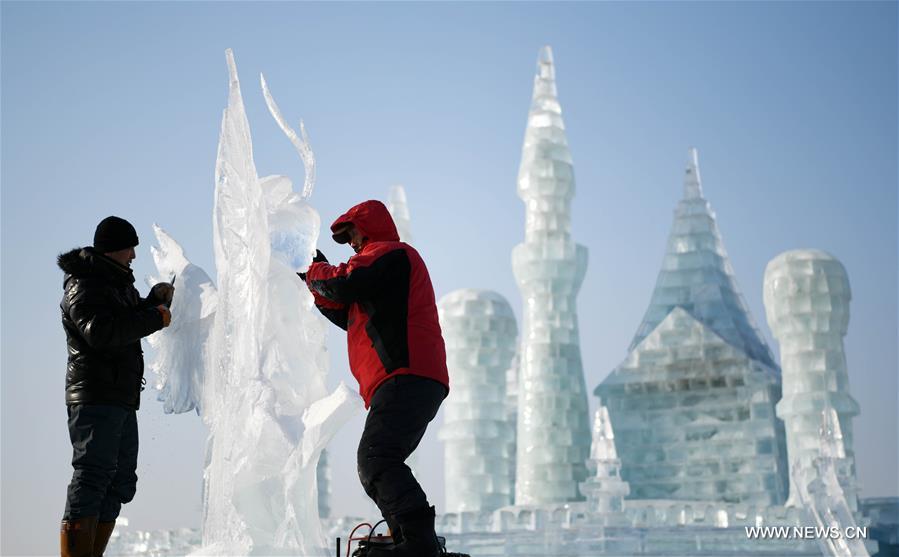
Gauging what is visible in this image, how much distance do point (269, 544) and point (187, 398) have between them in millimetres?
924

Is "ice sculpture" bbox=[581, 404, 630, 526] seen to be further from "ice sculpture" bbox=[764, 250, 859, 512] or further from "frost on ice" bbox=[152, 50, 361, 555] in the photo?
"frost on ice" bbox=[152, 50, 361, 555]

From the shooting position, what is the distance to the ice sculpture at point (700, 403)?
19.3 metres

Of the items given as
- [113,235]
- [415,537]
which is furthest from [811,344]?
[415,537]

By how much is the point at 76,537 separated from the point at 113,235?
123 cm

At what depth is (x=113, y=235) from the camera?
14.7 feet

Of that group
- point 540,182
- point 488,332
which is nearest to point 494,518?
point 488,332

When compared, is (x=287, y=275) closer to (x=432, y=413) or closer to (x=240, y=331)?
(x=240, y=331)

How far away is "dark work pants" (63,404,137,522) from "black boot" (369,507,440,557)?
1.33 m

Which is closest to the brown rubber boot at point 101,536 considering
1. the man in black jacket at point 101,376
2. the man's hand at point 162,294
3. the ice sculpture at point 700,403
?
the man in black jacket at point 101,376

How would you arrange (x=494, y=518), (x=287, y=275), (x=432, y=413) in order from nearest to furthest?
(x=432, y=413)
(x=287, y=275)
(x=494, y=518)

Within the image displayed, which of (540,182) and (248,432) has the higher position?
(540,182)

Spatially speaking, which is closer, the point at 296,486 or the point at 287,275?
the point at 296,486

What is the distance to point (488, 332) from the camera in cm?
2006

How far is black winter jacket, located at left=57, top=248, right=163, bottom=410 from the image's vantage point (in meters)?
4.26
